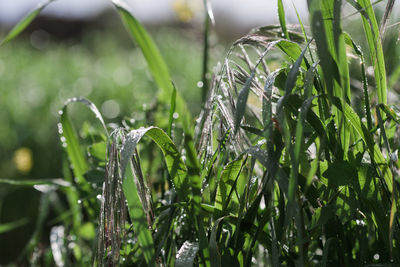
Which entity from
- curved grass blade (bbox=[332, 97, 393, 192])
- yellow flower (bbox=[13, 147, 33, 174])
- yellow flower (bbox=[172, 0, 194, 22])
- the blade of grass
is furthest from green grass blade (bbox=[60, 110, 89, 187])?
yellow flower (bbox=[13, 147, 33, 174])

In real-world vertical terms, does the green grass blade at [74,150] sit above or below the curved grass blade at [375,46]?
below

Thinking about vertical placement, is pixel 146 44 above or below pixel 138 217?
above

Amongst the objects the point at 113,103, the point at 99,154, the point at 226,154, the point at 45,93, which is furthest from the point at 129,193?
the point at 45,93

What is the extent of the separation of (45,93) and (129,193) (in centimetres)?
259

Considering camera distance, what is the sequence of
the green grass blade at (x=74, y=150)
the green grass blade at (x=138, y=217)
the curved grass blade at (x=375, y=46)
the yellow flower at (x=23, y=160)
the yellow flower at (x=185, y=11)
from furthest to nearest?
the yellow flower at (x=23, y=160) → the yellow flower at (x=185, y=11) → the green grass blade at (x=74, y=150) → the curved grass blade at (x=375, y=46) → the green grass blade at (x=138, y=217)

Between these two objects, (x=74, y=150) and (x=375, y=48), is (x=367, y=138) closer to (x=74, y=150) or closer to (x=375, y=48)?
(x=375, y=48)

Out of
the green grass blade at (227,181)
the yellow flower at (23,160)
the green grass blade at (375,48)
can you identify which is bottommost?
the yellow flower at (23,160)

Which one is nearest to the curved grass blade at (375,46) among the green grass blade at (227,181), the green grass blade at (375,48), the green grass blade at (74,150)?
the green grass blade at (375,48)

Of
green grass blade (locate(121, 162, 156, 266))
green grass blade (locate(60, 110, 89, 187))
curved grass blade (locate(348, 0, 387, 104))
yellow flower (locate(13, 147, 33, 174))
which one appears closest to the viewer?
green grass blade (locate(121, 162, 156, 266))

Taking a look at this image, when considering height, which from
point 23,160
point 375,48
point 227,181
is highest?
point 375,48

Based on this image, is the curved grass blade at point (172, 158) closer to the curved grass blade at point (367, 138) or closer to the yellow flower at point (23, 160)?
the curved grass blade at point (367, 138)

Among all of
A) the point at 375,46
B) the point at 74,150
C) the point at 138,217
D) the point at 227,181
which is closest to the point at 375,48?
the point at 375,46

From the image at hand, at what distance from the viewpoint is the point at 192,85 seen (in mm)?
3418

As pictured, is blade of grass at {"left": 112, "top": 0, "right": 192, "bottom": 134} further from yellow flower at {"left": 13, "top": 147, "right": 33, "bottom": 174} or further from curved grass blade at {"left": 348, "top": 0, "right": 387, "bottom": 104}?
yellow flower at {"left": 13, "top": 147, "right": 33, "bottom": 174}
